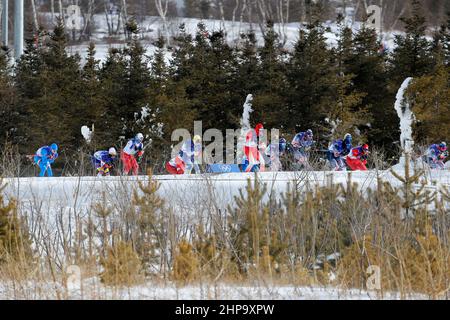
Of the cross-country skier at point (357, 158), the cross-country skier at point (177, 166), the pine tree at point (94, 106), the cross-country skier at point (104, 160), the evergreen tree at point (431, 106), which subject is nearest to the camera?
A: the cross-country skier at point (104, 160)

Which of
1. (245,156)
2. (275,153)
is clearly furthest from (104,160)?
(275,153)

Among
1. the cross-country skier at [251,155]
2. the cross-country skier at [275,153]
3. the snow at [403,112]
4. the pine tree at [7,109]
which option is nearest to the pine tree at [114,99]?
the pine tree at [7,109]

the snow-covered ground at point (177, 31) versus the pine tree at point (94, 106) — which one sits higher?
the snow-covered ground at point (177, 31)

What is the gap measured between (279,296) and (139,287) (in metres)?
1.28

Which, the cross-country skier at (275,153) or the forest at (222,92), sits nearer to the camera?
the cross-country skier at (275,153)

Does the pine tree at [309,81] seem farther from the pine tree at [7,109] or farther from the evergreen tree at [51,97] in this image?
the pine tree at [7,109]

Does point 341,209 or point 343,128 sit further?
point 343,128

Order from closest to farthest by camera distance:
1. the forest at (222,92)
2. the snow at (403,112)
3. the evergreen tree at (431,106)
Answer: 1. the snow at (403,112)
2. the evergreen tree at (431,106)
3. the forest at (222,92)

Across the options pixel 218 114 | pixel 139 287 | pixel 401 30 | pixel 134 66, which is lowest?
pixel 139 287
